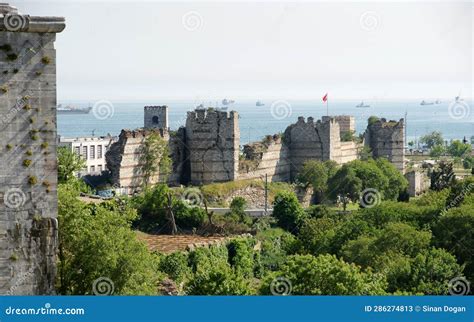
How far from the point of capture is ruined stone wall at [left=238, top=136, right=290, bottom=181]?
49438 millimetres

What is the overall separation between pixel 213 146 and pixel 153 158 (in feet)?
11.3

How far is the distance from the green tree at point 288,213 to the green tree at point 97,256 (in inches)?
852

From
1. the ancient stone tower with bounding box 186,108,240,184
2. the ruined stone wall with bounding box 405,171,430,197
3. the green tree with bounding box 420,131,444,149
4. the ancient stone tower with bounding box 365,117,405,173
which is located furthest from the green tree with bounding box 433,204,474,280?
the green tree with bounding box 420,131,444,149

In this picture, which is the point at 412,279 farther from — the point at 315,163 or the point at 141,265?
the point at 315,163

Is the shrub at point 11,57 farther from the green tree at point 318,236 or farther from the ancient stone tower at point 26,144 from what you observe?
the green tree at point 318,236

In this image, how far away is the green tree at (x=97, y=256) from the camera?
17156 millimetres

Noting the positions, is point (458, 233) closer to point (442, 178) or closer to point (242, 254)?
point (242, 254)

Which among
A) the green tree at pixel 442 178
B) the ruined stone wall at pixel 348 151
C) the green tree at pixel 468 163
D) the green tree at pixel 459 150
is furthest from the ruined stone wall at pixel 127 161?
the green tree at pixel 459 150

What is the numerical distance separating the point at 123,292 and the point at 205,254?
1398 cm

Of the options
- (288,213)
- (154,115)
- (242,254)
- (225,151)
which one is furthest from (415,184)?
(242,254)

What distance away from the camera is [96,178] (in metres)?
45.7

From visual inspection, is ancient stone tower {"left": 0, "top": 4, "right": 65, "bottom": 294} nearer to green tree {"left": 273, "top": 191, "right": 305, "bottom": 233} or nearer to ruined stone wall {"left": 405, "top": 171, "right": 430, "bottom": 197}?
green tree {"left": 273, "top": 191, "right": 305, "bottom": 233}

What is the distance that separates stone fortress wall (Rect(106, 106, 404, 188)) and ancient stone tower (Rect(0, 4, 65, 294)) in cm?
3108

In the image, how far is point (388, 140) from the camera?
6178 cm
